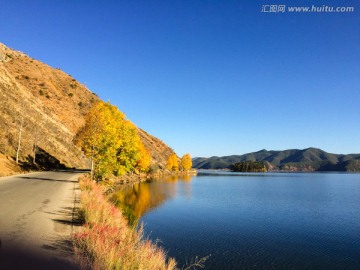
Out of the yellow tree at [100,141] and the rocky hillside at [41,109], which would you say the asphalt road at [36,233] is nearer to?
the yellow tree at [100,141]

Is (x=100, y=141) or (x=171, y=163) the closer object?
(x=100, y=141)

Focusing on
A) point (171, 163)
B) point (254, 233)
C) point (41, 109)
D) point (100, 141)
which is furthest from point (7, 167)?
point (171, 163)

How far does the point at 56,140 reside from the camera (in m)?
70.6

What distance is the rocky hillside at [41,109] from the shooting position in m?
55.0

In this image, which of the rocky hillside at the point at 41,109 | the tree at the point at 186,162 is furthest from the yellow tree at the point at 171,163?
the rocky hillside at the point at 41,109

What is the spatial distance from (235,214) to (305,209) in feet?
38.4

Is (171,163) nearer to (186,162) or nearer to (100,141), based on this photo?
(186,162)

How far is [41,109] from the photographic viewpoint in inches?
3046

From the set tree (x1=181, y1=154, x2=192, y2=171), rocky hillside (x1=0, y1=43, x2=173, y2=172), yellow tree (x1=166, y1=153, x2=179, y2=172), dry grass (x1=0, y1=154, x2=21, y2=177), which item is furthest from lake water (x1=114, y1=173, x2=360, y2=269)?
tree (x1=181, y1=154, x2=192, y2=171)

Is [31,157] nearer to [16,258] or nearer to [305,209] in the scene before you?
[305,209]

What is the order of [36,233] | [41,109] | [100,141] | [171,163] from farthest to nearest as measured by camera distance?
[171,163] < [41,109] < [100,141] < [36,233]

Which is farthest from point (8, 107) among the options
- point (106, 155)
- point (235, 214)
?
point (235, 214)

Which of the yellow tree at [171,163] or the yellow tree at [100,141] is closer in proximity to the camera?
the yellow tree at [100,141]

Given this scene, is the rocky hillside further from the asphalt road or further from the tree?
the tree
